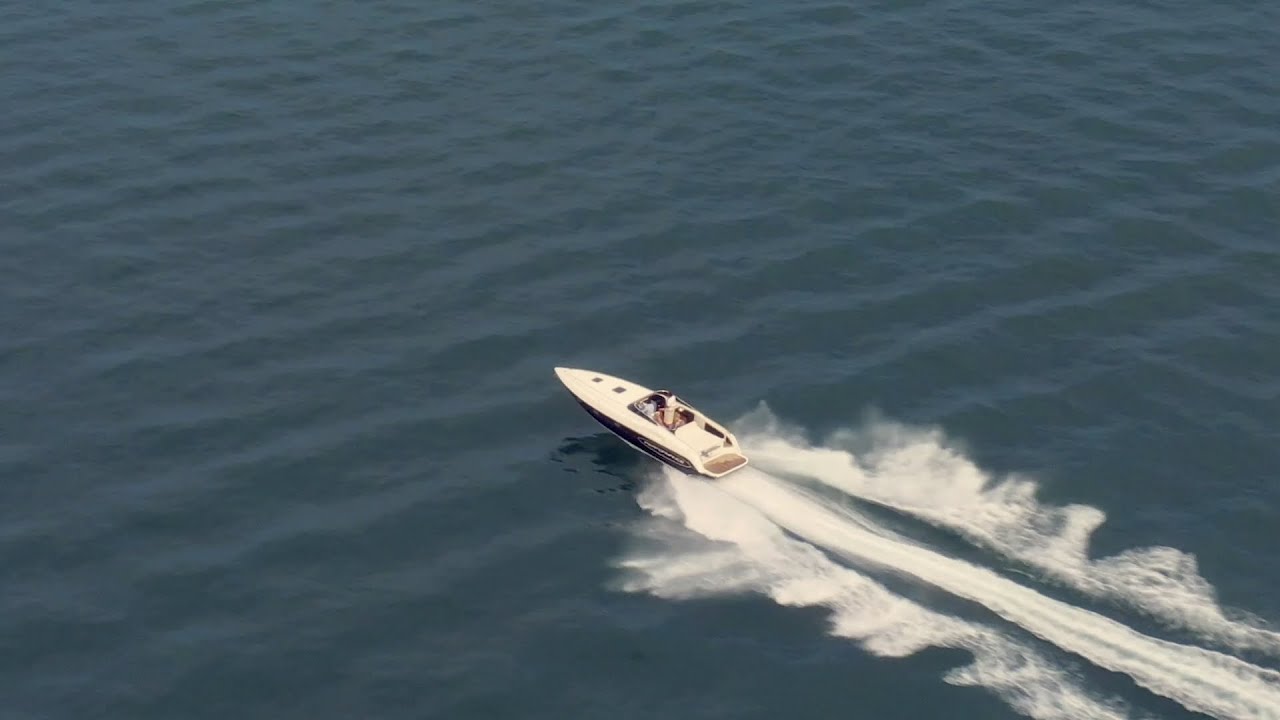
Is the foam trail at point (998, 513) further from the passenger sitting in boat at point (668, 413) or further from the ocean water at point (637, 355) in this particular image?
the passenger sitting in boat at point (668, 413)

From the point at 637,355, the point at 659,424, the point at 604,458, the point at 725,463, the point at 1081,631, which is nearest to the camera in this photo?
the point at 1081,631

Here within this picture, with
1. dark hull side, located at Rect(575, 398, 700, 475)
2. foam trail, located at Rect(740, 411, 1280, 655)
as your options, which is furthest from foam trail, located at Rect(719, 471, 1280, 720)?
dark hull side, located at Rect(575, 398, 700, 475)

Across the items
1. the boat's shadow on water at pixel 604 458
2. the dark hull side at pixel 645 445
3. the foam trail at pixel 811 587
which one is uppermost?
the dark hull side at pixel 645 445

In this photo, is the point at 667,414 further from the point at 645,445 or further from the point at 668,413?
the point at 645,445

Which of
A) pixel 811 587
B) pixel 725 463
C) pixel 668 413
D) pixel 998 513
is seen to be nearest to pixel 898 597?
pixel 811 587

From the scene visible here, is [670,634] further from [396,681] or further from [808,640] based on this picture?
[396,681]

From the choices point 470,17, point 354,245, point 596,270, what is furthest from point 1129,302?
point 470,17

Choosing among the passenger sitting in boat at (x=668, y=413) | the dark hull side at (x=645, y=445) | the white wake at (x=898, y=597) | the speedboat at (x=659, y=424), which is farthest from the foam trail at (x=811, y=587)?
the passenger sitting in boat at (x=668, y=413)
